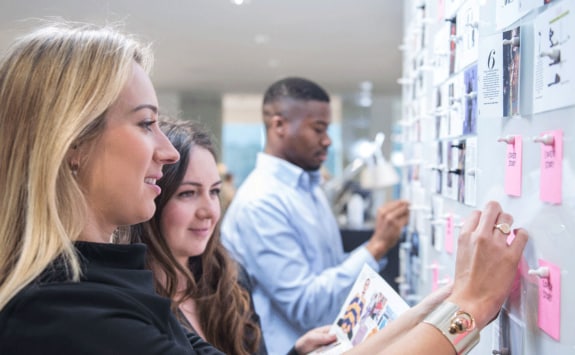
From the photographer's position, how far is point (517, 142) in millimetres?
834

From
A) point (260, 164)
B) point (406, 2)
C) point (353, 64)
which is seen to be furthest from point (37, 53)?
point (353, 64)

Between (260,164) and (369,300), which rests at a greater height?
(260,164)

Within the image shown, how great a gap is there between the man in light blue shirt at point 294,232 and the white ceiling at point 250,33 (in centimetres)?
39

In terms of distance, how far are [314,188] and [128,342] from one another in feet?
4.67

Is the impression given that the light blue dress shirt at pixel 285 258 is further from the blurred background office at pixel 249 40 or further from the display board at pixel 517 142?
the display board at pixel 517 142

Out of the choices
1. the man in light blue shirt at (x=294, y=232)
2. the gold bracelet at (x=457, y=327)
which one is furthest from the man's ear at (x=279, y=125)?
the gold bracelet at (x=457, y=327)

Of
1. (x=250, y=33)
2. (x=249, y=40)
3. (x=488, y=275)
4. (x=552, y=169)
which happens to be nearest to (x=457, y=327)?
(x=488, y=275)

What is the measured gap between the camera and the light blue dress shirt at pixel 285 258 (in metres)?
1.74

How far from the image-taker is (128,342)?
67cm

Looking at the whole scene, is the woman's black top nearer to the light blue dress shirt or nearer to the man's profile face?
the light blue dress shirt

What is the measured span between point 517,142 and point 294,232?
1.03 meters

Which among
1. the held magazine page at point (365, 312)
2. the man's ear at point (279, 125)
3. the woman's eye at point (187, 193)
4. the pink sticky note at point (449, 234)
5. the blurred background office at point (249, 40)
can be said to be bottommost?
the held magazine page at point (365, 312)

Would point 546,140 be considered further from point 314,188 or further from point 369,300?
point 314,188

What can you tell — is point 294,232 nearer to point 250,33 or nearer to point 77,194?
point 77,194
